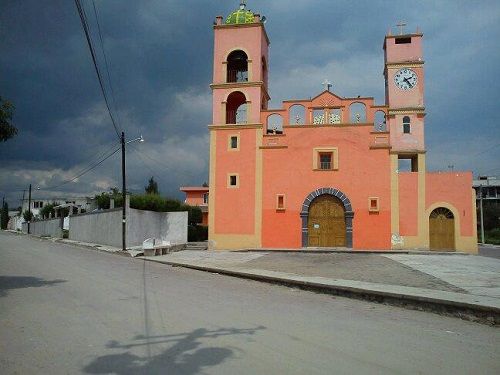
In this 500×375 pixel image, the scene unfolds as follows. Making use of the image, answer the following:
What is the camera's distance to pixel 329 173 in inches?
1031

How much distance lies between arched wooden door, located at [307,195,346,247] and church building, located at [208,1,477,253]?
2.2 inches

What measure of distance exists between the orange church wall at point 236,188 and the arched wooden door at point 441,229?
9.93 m

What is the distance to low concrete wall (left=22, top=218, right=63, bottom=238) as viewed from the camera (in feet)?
175

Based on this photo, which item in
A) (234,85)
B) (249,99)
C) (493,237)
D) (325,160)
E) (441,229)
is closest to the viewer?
(441,229)

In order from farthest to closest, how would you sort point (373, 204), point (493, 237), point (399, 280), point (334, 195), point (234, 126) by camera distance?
point (493, 237) → point (234, 126) → point (334, 195) → point (373, 204) → point (399, 280)

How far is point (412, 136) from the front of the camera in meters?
25.9

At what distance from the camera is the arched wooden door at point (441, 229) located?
2481cm

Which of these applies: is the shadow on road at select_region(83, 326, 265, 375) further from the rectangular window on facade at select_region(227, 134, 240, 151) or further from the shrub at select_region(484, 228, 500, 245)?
the shrub at select_region(484, 228, 500, 245)

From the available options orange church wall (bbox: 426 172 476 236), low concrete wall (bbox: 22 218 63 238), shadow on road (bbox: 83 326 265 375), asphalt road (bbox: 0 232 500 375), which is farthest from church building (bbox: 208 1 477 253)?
low concrete wall (bbox: 22 218 63 238)

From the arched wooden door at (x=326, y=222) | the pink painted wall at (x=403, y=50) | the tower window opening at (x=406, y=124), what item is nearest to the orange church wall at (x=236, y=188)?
the arched wooden door at (x=326, y=222)

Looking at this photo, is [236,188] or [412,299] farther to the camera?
[236,188]

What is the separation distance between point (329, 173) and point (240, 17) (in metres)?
A: 11.2

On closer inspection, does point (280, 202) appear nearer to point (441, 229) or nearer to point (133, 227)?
point (441, 229)

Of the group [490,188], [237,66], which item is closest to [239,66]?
[237,66]
